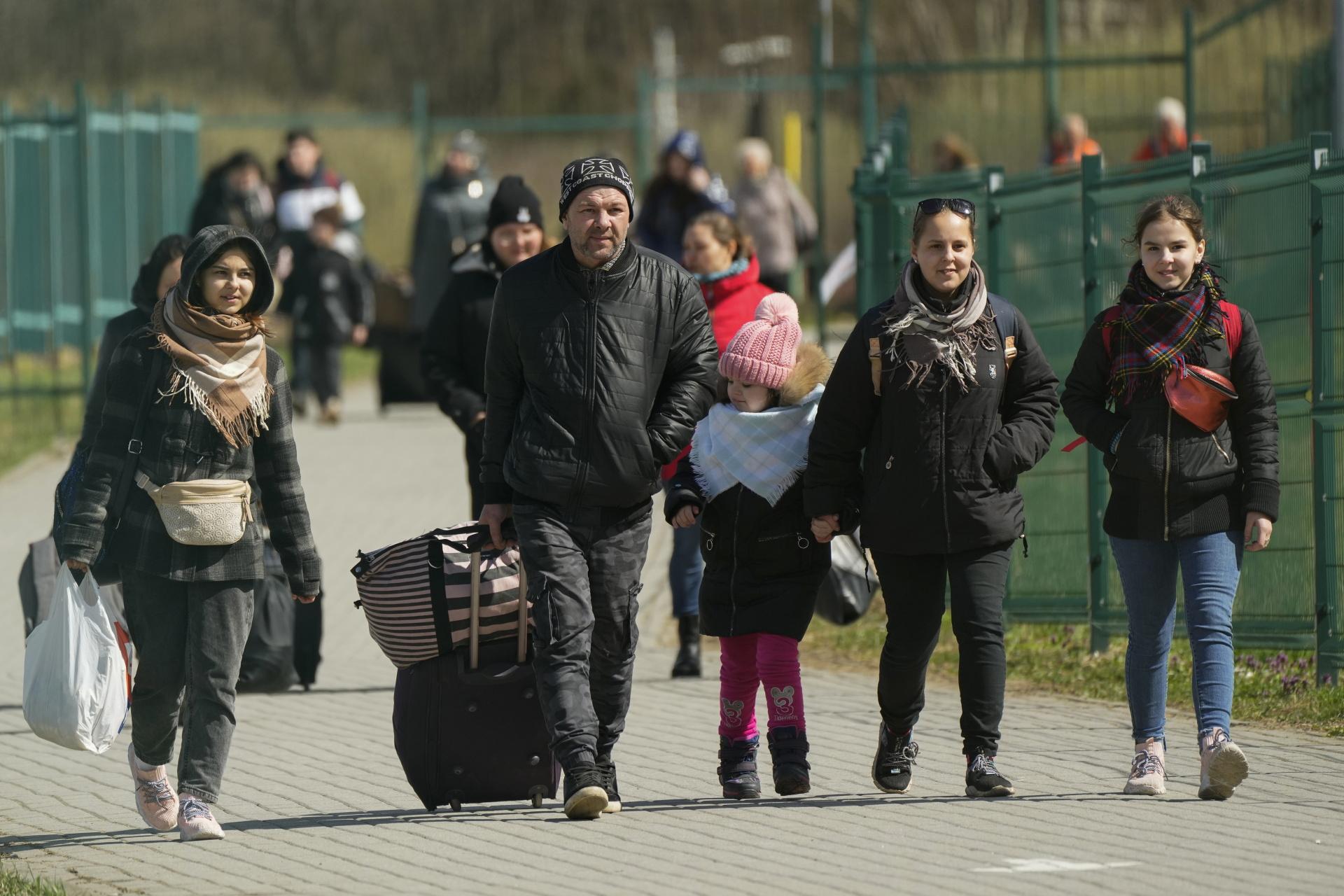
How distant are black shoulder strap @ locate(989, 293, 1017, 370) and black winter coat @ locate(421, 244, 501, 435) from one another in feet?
Answer: 7.83

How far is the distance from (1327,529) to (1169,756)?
45.4 inches

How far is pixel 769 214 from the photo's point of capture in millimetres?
17219

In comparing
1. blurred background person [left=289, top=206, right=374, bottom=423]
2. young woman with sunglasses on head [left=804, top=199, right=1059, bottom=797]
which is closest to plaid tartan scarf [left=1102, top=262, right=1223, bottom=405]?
young woman with sunglasses on head [left=804, top=199, right=1059, bottom=797]

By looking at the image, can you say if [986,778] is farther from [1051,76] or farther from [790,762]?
[1051,76]

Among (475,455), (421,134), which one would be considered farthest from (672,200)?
(421,134)

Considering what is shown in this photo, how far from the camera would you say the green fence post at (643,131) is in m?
23.7

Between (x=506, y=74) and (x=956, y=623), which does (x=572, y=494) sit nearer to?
(x=956, y=623)

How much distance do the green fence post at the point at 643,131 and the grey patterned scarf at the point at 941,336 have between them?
1743 cm

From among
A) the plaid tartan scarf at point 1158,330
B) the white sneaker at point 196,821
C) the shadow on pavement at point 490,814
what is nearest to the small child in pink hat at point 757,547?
the shadow on pavement at point 490,814

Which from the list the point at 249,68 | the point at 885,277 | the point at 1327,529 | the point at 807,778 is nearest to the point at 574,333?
the point at 807,778

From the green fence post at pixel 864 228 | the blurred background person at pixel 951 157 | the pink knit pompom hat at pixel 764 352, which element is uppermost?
the blurred background person at pixel 951 157

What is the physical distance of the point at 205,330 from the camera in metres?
6.20

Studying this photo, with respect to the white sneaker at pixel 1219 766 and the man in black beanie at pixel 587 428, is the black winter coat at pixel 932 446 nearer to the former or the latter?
the man in black beanie at pixel 587 428

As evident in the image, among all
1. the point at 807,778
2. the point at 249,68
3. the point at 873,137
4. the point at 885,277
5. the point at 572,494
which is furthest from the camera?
the point at 249,68
